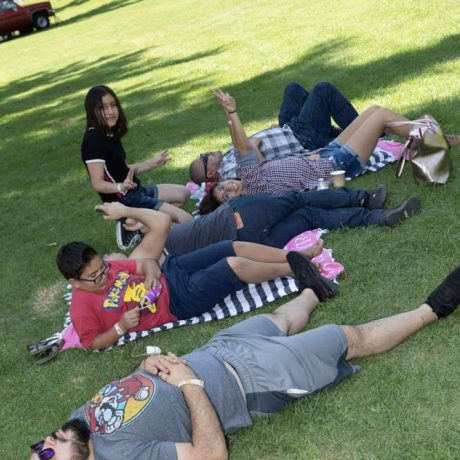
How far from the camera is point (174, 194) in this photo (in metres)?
6.29

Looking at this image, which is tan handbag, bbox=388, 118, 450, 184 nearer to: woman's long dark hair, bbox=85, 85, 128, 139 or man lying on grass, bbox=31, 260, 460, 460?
man lying on grass, bbox=31, 260, 460, 460

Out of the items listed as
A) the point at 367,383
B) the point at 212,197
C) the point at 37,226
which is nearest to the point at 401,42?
the point at 212,197

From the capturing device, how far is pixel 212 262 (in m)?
4.47

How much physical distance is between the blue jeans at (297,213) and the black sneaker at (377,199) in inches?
1.3

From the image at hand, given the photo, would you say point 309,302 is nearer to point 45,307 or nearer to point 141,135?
point 45,307

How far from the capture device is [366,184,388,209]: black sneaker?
4.96 m

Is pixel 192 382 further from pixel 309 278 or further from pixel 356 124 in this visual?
pixel 356 124

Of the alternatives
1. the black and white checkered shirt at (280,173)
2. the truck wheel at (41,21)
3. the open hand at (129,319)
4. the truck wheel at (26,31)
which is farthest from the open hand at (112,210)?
the truck wheel at (26,31)

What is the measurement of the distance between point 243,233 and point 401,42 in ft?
20.0

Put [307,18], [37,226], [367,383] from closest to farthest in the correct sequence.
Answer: [367,383]
[37,226]
[307,18]

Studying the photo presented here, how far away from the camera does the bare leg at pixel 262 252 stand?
4.45 meters

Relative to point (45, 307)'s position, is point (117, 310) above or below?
above

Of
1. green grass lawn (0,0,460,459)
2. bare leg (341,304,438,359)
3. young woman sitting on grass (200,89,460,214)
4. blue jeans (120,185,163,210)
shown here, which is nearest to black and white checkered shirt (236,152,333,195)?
young woman sitting on grass (200,89,460,214)

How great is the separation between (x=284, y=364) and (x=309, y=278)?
3.54 ft
